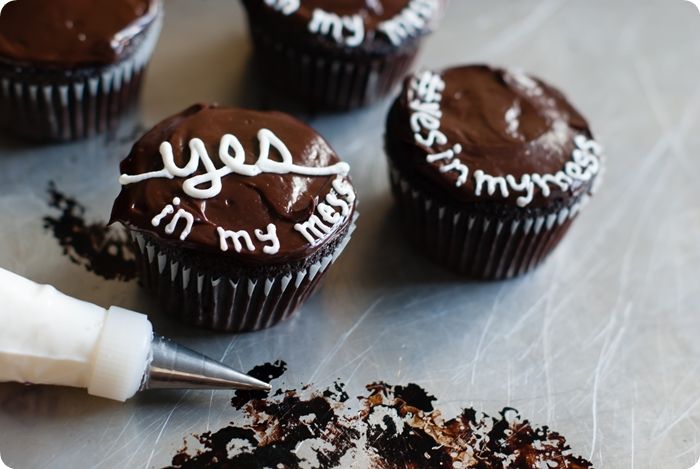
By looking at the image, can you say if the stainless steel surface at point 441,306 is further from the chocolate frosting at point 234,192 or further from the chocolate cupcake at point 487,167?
the chocolate frosting at point 234,192

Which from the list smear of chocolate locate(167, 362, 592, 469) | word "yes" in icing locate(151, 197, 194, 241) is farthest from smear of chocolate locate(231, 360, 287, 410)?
word "yes" in icing locate(151, 197, 194, 241)

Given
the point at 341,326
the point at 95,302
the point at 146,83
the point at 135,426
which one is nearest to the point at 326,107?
the point at 146,83

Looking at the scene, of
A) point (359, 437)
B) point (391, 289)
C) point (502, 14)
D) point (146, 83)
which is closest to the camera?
point (359, 437)

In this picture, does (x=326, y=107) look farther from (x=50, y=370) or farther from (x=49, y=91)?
(x=50, y=370)

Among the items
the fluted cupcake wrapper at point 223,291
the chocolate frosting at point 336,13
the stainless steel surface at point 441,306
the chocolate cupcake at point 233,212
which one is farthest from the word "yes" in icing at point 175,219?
the chocolate frosting at point 336,13

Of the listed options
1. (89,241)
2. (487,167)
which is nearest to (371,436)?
(487,167)

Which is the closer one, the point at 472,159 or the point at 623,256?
the point at 472,159

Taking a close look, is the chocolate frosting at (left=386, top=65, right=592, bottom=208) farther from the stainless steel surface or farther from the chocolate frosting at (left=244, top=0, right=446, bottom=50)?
the stainless steel surface
